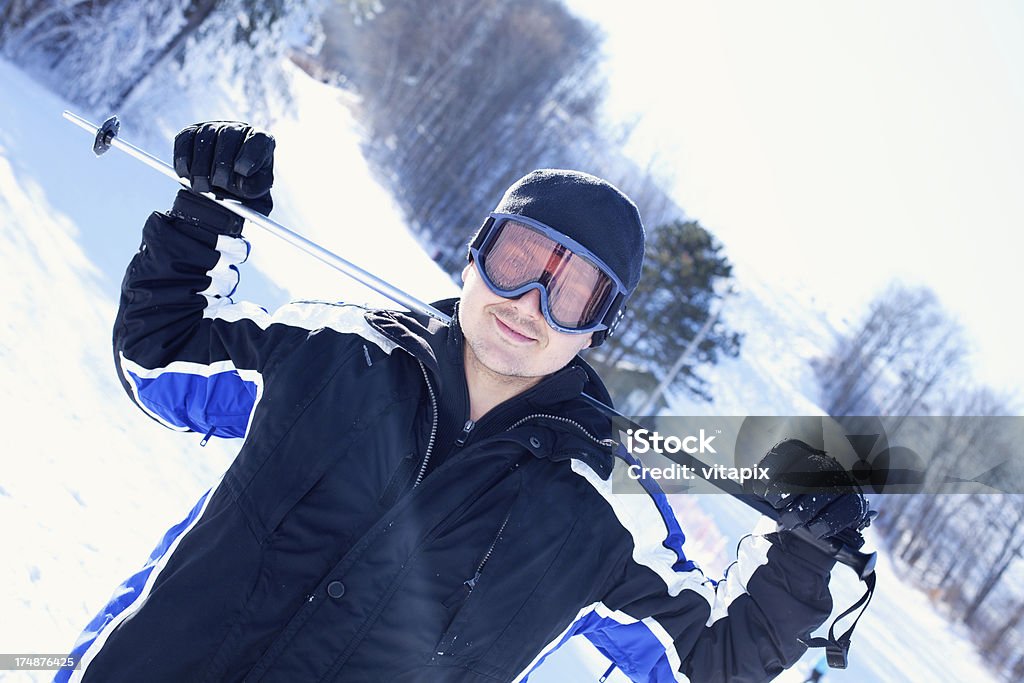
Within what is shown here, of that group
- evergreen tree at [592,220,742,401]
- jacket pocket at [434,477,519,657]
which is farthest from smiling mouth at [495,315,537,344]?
evergreen tree at [592,220,742,401]

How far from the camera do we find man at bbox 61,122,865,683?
1.55 meters

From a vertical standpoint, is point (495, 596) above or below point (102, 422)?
above

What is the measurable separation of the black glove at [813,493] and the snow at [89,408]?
271cm

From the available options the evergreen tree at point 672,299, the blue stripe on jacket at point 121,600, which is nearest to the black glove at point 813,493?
the blue stripe on jacket at point 121,600

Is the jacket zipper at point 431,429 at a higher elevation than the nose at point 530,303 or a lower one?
lower

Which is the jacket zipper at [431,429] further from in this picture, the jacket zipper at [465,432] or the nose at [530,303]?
the nose at [530,303]

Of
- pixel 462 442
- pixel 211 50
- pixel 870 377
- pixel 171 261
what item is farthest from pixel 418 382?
pixel 870 377

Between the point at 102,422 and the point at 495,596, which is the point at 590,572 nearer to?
the point at 495,596

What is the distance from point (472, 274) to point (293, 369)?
0.59 m

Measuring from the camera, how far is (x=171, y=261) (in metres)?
1.86

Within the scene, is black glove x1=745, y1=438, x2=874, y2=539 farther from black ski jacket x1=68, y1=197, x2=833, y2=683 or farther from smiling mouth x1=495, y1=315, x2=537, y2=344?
smiling mouth x1=495, y1=315, x2=537, y2=344

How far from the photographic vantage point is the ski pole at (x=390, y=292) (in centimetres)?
173

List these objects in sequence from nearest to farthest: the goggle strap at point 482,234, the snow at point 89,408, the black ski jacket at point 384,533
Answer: the black ski jacket at point 384,533
the goggle strap at point 482,234
the snow at point 89,408

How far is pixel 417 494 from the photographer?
63.6 inches
